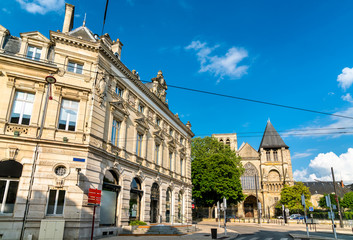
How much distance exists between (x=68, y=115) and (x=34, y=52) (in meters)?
4.82

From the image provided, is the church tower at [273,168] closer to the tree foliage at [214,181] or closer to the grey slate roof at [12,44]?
the tree foliage at [214,181]

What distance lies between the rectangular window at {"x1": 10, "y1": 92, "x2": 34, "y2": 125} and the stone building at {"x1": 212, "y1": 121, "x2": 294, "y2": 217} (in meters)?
60.9

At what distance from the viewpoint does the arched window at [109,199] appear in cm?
1791

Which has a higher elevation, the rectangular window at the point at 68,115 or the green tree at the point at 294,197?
the rectangular window at the point at 68,115

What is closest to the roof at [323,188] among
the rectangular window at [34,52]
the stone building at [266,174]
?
the stone building at [266,174]

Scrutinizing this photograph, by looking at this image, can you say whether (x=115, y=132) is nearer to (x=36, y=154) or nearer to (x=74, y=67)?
(x=74, y=67)

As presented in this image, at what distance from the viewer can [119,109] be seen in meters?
20.7

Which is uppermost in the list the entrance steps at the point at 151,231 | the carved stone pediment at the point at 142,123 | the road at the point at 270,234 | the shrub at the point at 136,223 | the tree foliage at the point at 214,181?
the carved stone pediment at the point at 142,123

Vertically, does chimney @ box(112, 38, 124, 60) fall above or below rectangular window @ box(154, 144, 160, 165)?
above

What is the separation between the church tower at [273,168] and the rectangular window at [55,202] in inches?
2816

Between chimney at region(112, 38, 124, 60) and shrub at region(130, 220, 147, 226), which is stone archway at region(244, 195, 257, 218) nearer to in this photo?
shrub at region(130, 220, 147, 226)

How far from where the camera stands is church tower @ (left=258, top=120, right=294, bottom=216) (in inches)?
3007

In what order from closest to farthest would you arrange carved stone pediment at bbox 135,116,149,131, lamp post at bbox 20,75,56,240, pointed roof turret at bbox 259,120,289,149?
lamp post at bbox 20,75,56,240 < carved stone pediment at bbox 135,116,149,131 < pointed roof turret at bbox 259,120,289,149

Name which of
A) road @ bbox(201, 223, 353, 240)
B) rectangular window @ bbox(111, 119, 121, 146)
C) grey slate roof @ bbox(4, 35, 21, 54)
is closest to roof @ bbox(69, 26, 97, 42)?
grey slate roof @ bbox(4, 35, 21, 54)
